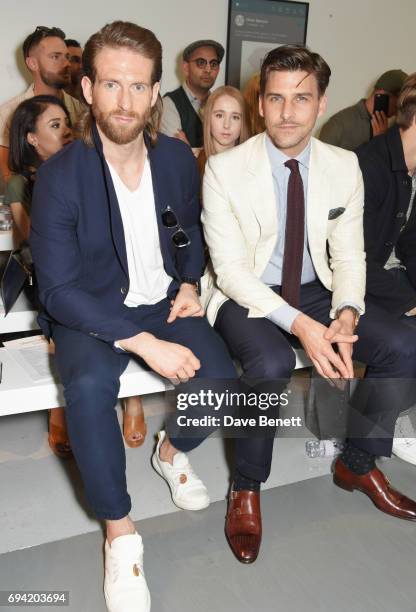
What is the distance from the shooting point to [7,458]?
2.02 meters

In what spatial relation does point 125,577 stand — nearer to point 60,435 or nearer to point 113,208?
point 60,435

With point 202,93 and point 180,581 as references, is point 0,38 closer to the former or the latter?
point 202,93

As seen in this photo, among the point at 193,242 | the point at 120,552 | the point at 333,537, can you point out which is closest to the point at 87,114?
the point at 193,242

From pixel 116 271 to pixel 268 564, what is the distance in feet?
3.11

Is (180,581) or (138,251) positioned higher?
(138,251)

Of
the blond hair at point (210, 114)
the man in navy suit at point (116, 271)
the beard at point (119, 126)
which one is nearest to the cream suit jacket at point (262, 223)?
the man in navy suit at point (116, 271)

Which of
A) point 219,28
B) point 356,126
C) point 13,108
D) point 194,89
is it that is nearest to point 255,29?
point 219,28

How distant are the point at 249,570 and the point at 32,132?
193 centimetres

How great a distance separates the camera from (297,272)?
1.77m

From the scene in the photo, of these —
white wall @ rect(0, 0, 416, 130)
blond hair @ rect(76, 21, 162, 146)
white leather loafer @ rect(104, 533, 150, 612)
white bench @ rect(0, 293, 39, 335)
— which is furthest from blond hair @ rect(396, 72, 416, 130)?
white wall @ rect(0, 0, 416, 130)

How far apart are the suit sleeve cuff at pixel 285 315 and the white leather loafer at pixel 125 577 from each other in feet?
2.38

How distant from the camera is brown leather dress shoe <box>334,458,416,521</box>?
1.73m

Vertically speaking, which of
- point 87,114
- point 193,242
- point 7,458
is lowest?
point 7,458

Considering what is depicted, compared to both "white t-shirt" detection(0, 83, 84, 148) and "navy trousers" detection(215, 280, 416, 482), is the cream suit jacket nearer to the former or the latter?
"navy trousers" detection(215, 280, 416, 482)
